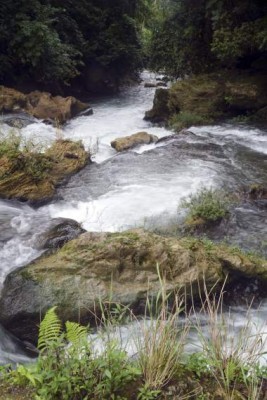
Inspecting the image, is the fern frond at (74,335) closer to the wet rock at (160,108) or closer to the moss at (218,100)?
the moss at (218,100)

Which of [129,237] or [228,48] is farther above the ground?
[228,48]

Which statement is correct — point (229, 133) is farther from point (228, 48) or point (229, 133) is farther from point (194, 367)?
point (194, 367)

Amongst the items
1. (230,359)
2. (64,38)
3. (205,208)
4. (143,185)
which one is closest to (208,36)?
(64,38)

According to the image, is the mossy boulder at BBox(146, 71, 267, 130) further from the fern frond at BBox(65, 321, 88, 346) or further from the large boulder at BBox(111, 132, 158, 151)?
the fern frond at BBox(65, 321, 88, 346)

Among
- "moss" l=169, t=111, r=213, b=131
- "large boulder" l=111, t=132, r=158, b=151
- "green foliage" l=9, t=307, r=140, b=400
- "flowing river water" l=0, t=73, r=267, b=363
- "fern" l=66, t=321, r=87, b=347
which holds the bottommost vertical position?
"flowing river water" l=0, t=73, r=267, b=363

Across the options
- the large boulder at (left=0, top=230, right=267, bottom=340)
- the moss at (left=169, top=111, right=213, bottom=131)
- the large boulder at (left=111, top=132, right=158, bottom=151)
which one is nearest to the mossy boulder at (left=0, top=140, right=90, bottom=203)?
the large boulder at (left=111, top=132, right=158, bottom=151)

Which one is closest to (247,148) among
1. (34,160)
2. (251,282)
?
(34,160)

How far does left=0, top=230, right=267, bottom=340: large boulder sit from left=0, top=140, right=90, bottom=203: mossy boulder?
286 centimetres

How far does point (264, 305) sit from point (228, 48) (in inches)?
386

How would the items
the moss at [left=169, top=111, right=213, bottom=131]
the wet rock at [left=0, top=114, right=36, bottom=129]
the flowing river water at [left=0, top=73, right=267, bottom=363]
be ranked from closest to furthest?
the flowing river water at [left=0, top=73, right=267, bottom=363]
the wet rock at [left=0, top=114, right=36, bottom=129]
the moss at [left=169, top=111, right=213, bottom=131]

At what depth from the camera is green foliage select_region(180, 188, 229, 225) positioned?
22.7ft

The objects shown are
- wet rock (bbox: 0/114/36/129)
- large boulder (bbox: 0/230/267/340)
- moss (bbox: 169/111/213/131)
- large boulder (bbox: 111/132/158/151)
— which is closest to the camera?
large boulder (bbox: 0/230/267/340)

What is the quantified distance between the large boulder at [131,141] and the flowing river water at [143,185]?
18 cm

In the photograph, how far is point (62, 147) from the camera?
32.8 feet
